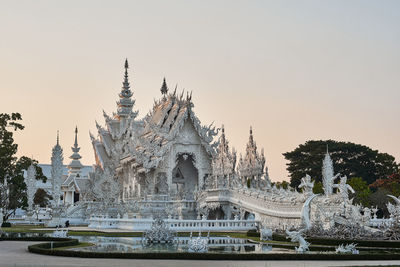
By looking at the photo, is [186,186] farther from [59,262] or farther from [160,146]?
[59,262]

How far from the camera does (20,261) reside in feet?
45.6

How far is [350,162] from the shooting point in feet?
199

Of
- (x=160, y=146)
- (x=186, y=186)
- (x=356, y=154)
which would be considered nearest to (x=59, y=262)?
(x=160, y=146)

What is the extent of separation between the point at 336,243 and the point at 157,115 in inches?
1065

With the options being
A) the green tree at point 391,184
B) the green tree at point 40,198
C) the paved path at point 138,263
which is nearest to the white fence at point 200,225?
the paved path at point 138,263

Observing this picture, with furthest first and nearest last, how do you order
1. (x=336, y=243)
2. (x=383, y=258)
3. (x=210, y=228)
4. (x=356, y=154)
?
(x=356, y=154) → (x=210, y=228) → (x=336, y=243) → (x=383, y=258)

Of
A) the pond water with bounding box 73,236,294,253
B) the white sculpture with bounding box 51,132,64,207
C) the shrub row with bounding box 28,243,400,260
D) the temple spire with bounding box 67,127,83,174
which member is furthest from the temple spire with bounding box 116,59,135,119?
the shrub row with bounding box 28,243,400,260

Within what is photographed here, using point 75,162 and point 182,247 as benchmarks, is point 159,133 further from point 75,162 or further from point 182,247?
point 75,162

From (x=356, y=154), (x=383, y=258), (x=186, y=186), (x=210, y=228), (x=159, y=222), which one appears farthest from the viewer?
(x=356, y=154)

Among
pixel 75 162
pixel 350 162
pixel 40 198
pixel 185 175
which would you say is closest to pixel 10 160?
pixel 185 175

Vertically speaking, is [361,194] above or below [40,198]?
below

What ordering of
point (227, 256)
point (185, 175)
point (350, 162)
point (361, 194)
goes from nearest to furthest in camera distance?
point (227, 256), point (185, 175), point (361, 194), point (350, 162)

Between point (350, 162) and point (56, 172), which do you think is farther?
point (350, 162)

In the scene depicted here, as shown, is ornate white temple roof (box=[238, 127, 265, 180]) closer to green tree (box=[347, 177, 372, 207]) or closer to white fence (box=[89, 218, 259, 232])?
white fence (box=[89, 218, 259, 232])
